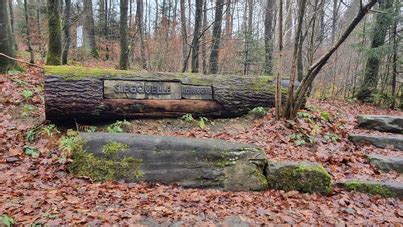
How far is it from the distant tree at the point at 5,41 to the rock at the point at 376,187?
7526 millimetres

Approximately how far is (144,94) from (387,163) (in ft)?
14.8

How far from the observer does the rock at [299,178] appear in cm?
452

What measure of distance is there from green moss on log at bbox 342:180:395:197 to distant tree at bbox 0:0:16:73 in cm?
756

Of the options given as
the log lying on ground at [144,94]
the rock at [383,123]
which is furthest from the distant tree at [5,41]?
the rock at [383,123]

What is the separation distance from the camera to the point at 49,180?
4.11 m

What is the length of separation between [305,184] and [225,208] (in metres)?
1.46

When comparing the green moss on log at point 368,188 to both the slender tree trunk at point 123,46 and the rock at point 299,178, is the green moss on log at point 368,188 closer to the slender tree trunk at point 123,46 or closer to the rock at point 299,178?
the rock at point 299,178

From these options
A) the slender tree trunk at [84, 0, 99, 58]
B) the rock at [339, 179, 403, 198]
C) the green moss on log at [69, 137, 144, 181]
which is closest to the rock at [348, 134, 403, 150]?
the rock at [339, 179, 403, 198]

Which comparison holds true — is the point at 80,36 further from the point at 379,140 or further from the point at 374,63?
the point at 379,140

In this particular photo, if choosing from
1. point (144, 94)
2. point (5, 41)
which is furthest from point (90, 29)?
point (144, 94)

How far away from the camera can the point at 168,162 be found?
455 centimetres

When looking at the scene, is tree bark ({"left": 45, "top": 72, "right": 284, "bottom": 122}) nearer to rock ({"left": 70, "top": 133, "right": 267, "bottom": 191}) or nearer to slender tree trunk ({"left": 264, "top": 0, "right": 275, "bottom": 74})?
rock ({"left": 70, "top": 133, "right": 267, "bottom": 191})

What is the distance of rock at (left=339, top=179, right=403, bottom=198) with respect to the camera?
453cm

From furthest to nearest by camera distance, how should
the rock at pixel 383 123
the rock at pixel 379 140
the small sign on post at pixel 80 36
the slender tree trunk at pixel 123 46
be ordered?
1. the small sign on post at pixel 80 36
2. the slender tree trunk at pixel 123 46
3. the rock at pixel 383 123
4. the rock at pixel 379 140
